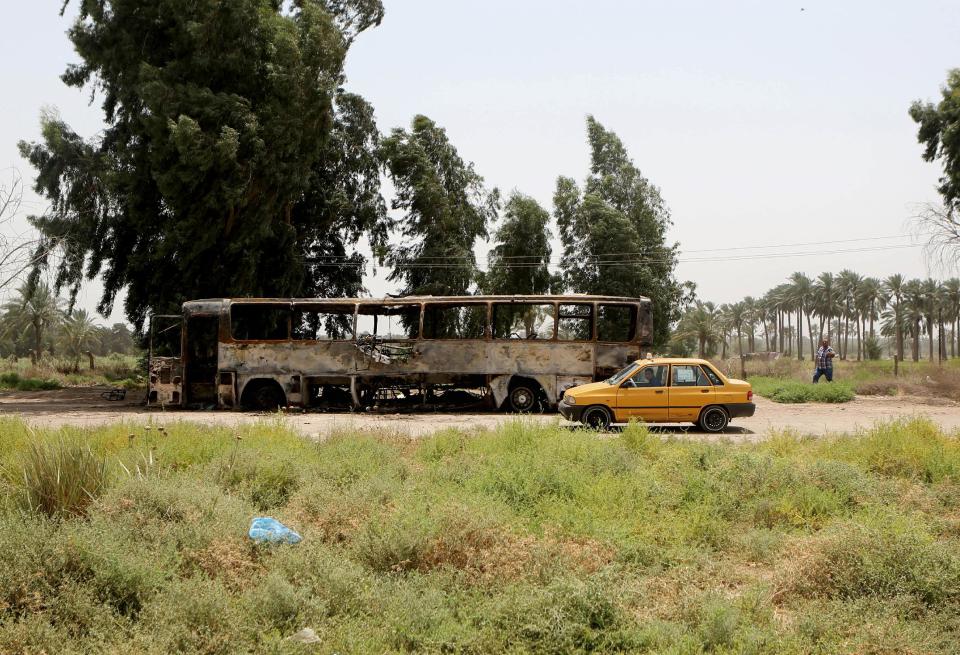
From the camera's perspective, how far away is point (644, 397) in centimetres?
1677

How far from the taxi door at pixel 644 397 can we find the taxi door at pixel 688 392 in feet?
0.59

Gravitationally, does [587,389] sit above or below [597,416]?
above

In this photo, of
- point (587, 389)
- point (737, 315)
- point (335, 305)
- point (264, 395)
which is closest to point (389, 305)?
point (335, 305)

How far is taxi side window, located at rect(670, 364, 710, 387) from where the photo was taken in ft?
55.4

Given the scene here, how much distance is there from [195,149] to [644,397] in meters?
16.0

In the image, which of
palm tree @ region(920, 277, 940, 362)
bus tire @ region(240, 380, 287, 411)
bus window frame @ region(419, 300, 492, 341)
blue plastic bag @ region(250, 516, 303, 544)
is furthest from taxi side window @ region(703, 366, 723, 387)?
palm tree @ region(920, 277, 940, 362)

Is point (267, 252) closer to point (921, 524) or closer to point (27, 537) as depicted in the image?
point (27, 537)

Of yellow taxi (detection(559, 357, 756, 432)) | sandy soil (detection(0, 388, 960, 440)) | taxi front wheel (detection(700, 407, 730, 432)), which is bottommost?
sandy soil (detection(0, 388, 960, 440))

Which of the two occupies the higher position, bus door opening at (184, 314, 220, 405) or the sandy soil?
bus door opening at (184, 314, 220, 405)

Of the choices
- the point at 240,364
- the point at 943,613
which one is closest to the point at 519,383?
the point at 240,364

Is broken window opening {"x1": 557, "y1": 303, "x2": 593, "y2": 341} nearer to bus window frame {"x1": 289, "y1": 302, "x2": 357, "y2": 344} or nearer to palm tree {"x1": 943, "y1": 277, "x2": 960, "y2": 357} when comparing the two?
bus window frame {"x1": 289, "y1": 302, "x2": 357, "y2": 344}

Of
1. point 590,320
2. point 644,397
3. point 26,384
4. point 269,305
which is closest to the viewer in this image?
point 644,397

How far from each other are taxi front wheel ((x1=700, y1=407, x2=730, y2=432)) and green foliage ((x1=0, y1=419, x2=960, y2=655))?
5573mm

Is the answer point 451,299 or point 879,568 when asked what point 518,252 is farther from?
point 879,568
